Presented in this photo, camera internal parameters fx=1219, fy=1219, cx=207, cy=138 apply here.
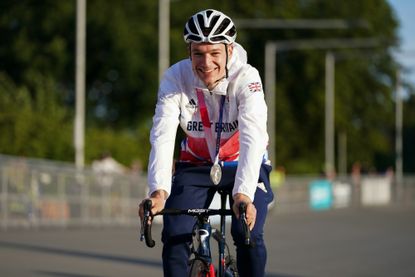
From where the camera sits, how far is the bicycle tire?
6.59 meters

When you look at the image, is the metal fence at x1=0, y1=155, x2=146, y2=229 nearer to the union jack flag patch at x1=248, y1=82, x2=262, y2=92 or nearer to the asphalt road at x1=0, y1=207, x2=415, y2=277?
the asphalt road at x1=0, y1=207, x2=415, y2=277

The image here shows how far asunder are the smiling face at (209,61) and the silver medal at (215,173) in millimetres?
471

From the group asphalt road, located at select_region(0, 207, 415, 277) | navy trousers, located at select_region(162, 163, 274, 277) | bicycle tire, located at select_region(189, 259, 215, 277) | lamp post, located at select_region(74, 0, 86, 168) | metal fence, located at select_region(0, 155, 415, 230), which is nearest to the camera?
bicycle tire, located at select_region(189, 259, 215, 277)

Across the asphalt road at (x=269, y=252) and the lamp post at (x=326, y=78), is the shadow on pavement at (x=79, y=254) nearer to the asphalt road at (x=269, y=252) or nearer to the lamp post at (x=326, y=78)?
the asphalt road at (x=269, y=252)

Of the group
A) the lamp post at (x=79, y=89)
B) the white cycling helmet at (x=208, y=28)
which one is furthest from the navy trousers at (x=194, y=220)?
the lamp post at (x=79, y=89)

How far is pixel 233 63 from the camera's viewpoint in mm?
7016

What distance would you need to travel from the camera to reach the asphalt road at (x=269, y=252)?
13.9 meters

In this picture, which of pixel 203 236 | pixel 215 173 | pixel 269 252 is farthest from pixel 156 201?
pixel 269 252

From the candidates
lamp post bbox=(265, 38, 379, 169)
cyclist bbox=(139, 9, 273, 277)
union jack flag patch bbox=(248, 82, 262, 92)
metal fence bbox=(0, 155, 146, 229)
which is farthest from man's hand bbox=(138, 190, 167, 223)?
lamp post bbox=(265, 38, 379, 169)

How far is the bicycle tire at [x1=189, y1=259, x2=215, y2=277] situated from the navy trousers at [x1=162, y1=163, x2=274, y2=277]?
18cm

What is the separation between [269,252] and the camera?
17516 mm

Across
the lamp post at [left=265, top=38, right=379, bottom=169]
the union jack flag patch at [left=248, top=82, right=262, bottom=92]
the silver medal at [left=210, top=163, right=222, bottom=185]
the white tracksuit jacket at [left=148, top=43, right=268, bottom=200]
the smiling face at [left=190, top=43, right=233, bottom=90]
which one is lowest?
the silver medal at [left=210, top=163, right=222, bottom=185]

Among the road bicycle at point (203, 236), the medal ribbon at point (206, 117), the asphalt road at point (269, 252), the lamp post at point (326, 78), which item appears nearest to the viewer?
the road bicycle at point (203, 236)

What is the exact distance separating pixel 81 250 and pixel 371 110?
49621 mm
